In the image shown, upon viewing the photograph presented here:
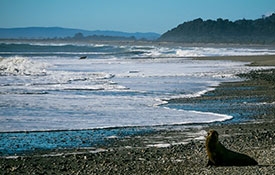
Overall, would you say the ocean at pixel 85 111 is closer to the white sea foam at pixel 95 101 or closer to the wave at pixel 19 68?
the white sea foam at pixel 95 101

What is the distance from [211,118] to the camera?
53.7 feet

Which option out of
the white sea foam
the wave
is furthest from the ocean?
the wave

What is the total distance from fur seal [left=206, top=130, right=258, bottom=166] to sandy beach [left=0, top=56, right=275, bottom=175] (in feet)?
0.80

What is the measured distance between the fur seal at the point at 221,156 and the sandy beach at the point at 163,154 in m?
0.24

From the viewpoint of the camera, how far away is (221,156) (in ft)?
33.7

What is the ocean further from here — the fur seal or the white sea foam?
the fur seal

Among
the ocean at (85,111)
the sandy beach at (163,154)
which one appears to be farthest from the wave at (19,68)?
the sandy beach at (163,154)

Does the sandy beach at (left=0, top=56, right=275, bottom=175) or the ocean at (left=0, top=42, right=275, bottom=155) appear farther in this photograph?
the ocean at (left=0, top=42, right=275, bottom=155)

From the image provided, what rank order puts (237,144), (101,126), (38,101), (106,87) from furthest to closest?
(106,87) → (38,101) → (101,126) → (237,144)

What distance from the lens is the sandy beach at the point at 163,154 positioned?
10266 mm

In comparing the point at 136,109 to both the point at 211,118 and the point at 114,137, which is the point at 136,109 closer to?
the point at 211,118

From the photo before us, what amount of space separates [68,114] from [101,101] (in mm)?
3353

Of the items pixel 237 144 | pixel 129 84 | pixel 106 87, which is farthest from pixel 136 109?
pixel 129 84

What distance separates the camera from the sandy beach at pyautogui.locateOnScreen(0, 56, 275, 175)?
33.7 ft
